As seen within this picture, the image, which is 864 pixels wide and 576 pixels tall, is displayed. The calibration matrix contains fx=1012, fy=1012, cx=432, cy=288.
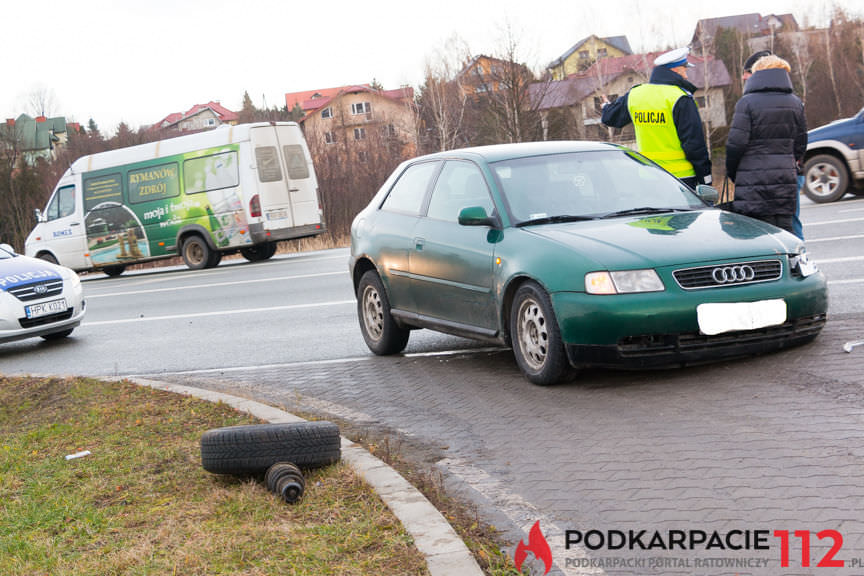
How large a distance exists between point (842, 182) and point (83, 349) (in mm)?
13351

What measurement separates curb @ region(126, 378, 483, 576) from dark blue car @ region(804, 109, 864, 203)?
1442 centimetres

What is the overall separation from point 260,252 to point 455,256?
55.7 feet

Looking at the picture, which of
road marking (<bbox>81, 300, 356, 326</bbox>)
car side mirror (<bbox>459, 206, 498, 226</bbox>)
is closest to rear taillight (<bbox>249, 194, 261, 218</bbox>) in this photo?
road marking (<bbox>81, 300, 356, 326</bbox>)

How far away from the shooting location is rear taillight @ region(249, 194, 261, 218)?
21.5 m

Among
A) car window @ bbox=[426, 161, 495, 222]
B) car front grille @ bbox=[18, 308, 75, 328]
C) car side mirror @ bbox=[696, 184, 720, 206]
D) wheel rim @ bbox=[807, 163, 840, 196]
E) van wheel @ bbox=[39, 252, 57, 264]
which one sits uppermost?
car window @ bbox=[426, 161, 495, 222]

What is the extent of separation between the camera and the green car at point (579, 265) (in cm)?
595

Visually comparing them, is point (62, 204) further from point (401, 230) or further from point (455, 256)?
point (455, 256)

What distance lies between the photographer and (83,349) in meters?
11.4

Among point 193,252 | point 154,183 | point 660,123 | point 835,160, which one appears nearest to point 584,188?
point 660,123

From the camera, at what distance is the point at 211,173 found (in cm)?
2194

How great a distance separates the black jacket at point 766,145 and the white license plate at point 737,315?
1842 millimetres

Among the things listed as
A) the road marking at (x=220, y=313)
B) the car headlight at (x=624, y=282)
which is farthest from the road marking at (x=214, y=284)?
the car headlight at (x=624, y=282)

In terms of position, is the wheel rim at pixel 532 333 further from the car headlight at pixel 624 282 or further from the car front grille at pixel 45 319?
the car front grille at pixel 45 319

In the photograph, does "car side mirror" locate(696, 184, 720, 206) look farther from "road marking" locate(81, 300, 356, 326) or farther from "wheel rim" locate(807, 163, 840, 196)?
"wheel rim" locate(807, 163, 840, 196)
